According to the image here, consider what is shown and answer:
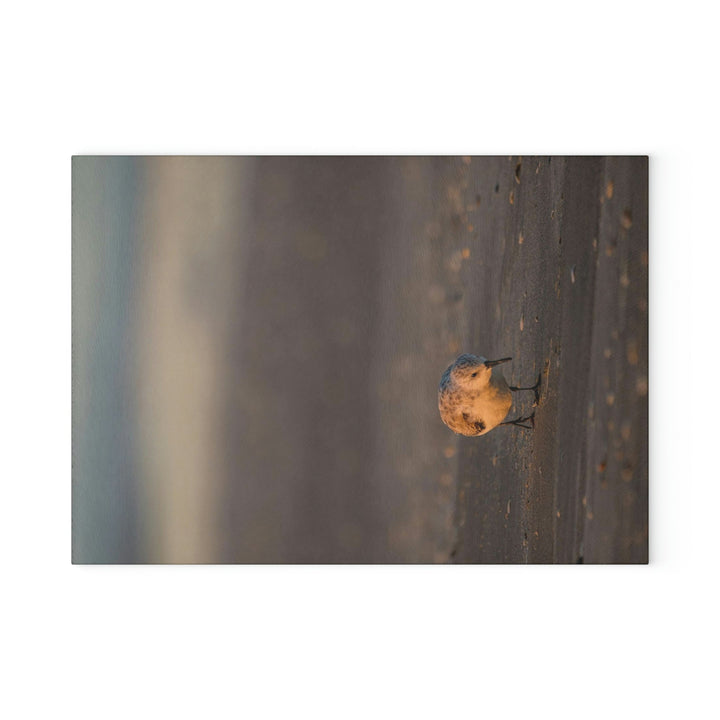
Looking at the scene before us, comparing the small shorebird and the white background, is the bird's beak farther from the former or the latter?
the white background

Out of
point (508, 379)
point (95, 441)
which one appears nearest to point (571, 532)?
point (508, 379)

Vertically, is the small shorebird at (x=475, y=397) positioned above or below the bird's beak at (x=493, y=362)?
below
